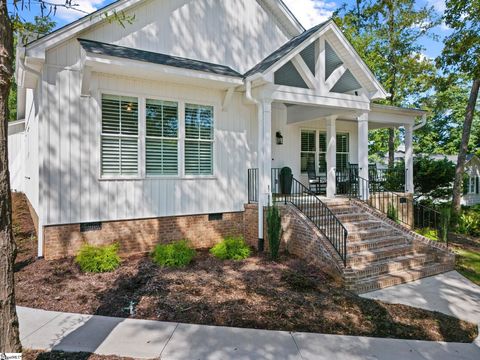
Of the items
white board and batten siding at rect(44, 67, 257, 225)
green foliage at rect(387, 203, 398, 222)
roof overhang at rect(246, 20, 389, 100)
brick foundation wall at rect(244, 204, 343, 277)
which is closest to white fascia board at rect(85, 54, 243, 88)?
white board and batten siding at rect(44, 67, 257, 225)

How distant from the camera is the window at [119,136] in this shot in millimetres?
7223

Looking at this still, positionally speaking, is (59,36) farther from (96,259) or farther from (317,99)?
(317,99)

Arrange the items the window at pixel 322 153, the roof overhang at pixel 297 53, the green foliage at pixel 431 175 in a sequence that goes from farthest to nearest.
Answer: the green foliage at pixel 431 175 < the window at pixel 322 153 < the roof overhang at pixel 297 53

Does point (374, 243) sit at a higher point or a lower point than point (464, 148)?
lower

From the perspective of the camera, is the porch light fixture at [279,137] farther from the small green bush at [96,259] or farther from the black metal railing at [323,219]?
the small green bush at [96,259]

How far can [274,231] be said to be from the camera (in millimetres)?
7293

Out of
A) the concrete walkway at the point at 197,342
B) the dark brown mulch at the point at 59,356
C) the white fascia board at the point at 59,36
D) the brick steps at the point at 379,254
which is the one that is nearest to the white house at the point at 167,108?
the white fascia board at the point at 59,36

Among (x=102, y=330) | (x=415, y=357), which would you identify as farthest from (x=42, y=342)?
(x=415, y=357)

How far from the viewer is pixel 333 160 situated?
11062 mm

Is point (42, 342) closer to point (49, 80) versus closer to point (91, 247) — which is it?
point (91, 247)

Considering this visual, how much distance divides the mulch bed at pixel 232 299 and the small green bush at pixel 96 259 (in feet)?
0.55

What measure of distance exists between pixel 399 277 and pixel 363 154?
423cm

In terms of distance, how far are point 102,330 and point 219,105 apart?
6149 mm

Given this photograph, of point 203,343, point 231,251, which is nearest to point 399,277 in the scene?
point 231,251
